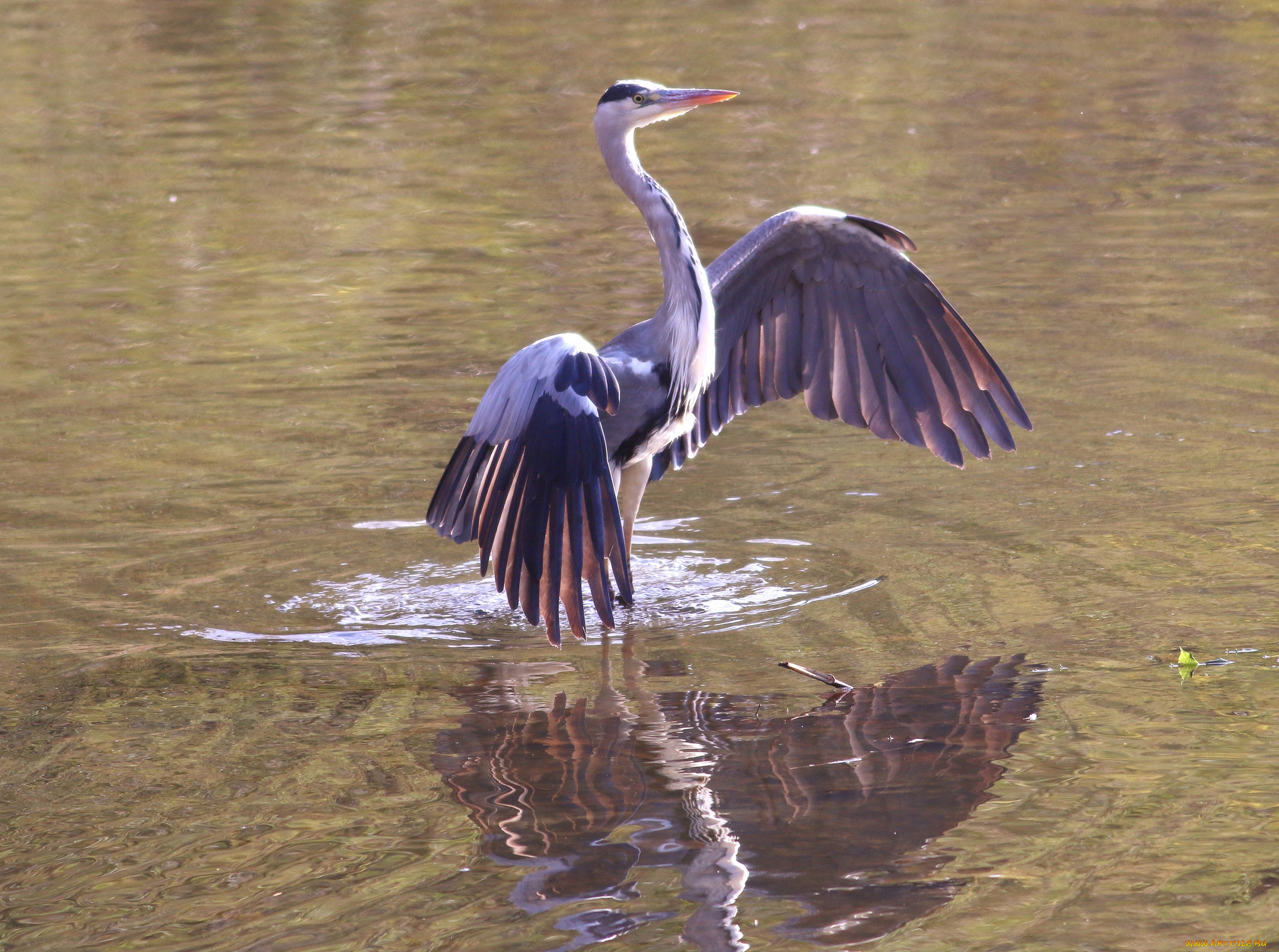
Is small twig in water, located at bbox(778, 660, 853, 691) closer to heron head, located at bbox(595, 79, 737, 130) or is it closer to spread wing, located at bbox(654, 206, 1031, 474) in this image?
spread wing, located at bbox(654, 206, 1031, 474)

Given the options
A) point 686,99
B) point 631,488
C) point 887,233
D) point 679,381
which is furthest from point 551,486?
point 887,233

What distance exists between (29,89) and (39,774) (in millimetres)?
14863

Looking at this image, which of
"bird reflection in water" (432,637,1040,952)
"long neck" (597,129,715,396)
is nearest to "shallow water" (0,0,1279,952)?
"bird reflection in water" (432,637,1040,952)

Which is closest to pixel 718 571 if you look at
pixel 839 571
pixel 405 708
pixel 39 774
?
pixel 839 571

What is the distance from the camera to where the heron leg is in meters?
6.08

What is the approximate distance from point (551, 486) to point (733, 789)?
1.03 m

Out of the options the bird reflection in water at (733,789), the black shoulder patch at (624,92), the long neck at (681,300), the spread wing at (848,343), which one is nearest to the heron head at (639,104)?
the black shoulder patch at (624,92)

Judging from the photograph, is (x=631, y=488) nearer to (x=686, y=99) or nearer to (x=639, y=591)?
(x=639, y=591)

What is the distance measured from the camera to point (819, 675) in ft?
15.7

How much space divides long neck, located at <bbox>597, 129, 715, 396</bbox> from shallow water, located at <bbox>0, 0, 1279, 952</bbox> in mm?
780

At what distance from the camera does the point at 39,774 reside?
449cm

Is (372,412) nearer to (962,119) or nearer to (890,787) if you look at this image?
(890,787)

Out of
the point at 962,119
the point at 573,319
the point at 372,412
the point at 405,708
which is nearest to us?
the point at 405,708

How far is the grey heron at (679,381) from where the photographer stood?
4.75 meters
